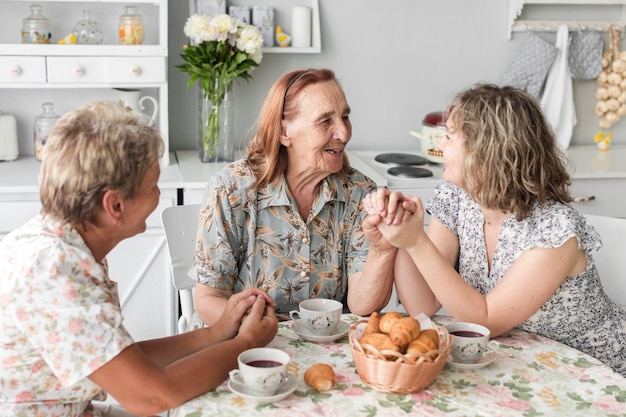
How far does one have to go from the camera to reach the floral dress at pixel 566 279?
1.75m

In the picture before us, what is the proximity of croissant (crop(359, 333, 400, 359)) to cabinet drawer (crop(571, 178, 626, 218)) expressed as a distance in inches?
76.8

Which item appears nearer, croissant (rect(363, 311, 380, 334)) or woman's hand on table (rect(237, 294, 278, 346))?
croissant (rect(363, 311, 380, 334))

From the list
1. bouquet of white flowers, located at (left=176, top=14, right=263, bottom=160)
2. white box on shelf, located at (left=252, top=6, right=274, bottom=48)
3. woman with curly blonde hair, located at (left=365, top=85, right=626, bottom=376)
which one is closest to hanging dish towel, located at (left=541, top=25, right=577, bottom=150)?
white box on shelf, located at (left=252, top=6, right=274, bottom=48)

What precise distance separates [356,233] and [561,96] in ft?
5.99

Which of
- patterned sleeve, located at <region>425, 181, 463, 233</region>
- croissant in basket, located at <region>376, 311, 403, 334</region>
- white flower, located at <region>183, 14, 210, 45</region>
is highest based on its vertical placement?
white flower, located at <region>183, 14, 210, 45</region>

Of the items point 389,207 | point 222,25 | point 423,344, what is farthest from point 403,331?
point 222,25

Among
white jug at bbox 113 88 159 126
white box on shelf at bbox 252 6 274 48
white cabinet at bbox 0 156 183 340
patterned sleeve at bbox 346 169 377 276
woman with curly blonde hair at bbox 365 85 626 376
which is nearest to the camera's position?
woman with curly blonde hair at bbox 365 85 626 376

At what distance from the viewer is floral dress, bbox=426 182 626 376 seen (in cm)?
175

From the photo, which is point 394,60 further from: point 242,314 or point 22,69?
point 242,314

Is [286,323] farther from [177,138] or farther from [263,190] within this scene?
[177,138]

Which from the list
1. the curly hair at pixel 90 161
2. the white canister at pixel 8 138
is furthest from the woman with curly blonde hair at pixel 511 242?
the white canister at pixel 8 138

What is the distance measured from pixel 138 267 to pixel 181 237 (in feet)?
2.36

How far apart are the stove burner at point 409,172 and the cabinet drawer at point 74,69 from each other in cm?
111

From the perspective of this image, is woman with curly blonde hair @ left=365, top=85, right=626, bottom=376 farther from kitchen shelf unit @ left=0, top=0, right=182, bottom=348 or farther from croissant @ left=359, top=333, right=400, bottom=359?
kitchen shelf unit @ left=0, top=0, right=182, bottom=348
